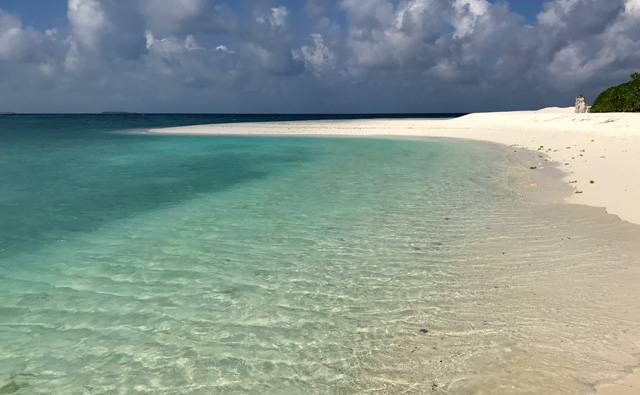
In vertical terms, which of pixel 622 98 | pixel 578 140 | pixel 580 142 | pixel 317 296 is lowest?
pixel 317 296

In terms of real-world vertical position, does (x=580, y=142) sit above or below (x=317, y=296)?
above

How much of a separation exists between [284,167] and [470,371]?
20.6 meters

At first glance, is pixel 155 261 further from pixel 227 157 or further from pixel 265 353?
pixel 227 157

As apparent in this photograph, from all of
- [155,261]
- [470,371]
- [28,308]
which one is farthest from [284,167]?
[470,371]

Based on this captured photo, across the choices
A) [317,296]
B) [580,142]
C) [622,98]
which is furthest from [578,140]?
[317,296]

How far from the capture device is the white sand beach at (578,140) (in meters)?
13.7

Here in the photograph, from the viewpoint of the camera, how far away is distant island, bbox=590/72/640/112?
163 feet

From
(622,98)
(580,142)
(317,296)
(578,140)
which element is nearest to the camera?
(317,296)

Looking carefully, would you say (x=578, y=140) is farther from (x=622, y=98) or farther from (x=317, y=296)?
(x=317, y=296)

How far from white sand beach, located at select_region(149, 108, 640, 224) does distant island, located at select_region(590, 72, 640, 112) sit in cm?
687

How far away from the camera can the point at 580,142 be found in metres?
31.0

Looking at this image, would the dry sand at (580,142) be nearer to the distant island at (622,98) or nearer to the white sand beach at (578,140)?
the white sand beach at (578,140)

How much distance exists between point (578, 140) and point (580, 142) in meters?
1.74

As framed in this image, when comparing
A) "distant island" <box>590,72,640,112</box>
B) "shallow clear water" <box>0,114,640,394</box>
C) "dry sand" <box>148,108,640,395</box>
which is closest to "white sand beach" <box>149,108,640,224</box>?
"dry sand" <box>148,108,640,395</box>
